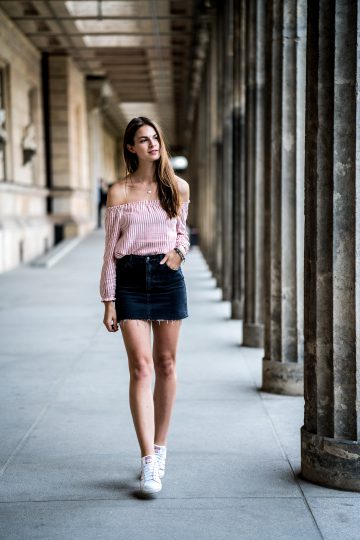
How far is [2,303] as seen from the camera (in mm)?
12844

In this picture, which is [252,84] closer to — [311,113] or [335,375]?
[311,113]

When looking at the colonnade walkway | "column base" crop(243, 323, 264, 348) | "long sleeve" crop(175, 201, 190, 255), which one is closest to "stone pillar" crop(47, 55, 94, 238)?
the colonnade walkway

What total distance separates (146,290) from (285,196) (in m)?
2.55

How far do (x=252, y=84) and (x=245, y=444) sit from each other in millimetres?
4480

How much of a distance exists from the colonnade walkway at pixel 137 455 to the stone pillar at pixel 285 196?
344 millimetres

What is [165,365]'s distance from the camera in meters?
4.36

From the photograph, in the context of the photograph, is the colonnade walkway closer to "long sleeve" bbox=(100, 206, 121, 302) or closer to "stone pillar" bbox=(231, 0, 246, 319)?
"long sleeve" bbox=(100, 206, 121, 302)

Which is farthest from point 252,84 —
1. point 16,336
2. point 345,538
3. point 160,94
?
point 160,94

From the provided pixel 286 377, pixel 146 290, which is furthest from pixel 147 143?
pixel 286 377

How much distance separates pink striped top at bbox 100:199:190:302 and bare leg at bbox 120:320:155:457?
221mm

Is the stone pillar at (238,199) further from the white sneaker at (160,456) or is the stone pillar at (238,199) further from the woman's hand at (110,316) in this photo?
the woman's hand at (110,316)

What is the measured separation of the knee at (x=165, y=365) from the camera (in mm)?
4348

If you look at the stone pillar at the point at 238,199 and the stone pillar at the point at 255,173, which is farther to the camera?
the stone pillar at the point at 238,199

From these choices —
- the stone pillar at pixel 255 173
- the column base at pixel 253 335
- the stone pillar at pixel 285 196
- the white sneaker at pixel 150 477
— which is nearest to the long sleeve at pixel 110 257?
the white sneaker at pixel 150 477
